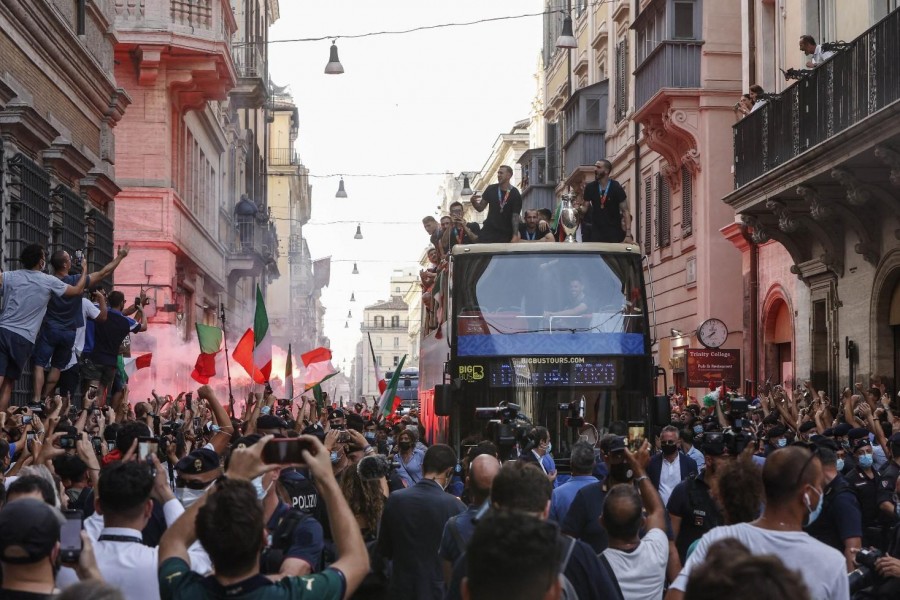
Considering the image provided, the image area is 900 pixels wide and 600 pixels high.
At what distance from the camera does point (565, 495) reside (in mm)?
8844

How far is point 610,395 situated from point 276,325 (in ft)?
195

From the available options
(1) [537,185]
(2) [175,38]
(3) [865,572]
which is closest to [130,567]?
(3) [865,572]

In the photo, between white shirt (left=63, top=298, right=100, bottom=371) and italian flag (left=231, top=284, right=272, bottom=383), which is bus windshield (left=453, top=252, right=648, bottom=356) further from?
white shirt (left=63, top=298, right=100, bottom=371)

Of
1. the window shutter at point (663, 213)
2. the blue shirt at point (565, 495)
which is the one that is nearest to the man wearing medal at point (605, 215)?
the blue shirt at point (565, 495)

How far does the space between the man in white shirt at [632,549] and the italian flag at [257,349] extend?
41.2ft

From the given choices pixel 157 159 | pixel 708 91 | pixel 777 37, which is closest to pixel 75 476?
pixel 777 37

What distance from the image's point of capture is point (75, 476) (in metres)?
7.87

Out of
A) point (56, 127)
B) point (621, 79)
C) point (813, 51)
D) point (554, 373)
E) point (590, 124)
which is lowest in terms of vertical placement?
point (554, 373)

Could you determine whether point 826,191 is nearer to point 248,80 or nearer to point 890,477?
point 890,477

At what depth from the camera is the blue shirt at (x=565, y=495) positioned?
8734 millimetres

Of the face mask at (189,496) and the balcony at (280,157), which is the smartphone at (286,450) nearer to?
the face mask at (189,496)

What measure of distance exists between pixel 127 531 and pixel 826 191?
16.6 metres

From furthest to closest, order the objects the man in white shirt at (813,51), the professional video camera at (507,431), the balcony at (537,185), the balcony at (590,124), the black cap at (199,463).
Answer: the balcony at (537,185) → the balcony at (590,124) → the man in white shirt at (813,51) → the professional video camera at (507,431) → the black cap at (199,463)

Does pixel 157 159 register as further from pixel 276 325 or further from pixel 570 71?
pixel 276 325
